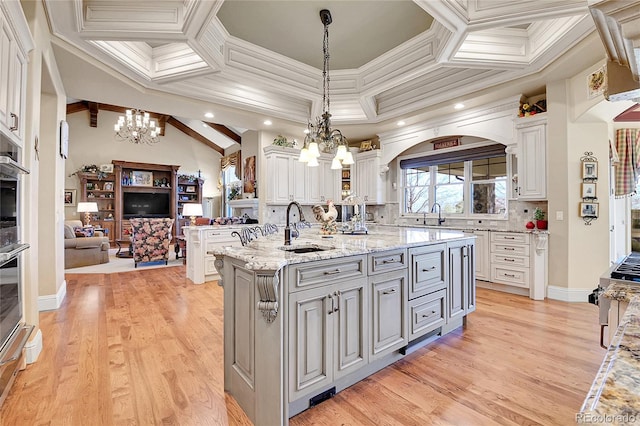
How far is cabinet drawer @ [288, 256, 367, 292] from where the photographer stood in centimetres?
169

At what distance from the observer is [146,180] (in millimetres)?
10258

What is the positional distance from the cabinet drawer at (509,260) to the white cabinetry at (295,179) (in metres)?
3.39

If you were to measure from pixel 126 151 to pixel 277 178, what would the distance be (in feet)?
22.9

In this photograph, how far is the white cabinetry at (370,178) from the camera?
20.9ft

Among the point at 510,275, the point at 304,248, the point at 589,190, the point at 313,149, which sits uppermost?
the point at 313,149

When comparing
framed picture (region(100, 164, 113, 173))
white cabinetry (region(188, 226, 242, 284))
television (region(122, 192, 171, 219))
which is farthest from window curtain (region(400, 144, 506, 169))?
framed picture (region(100, 164, 113, 173))

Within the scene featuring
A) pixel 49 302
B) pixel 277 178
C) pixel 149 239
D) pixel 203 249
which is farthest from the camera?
pixel 149 239

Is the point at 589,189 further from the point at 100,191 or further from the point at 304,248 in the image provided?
the point at 100,191

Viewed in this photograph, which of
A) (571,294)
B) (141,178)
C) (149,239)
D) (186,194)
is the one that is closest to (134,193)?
(141,178)

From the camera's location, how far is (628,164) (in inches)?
185

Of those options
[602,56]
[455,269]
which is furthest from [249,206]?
[602,56]

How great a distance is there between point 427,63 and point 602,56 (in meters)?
1.84

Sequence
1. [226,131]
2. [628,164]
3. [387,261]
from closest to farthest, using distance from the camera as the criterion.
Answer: [387,261] → [628,164] → [226,131]

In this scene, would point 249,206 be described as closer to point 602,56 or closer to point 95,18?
point 95,18
